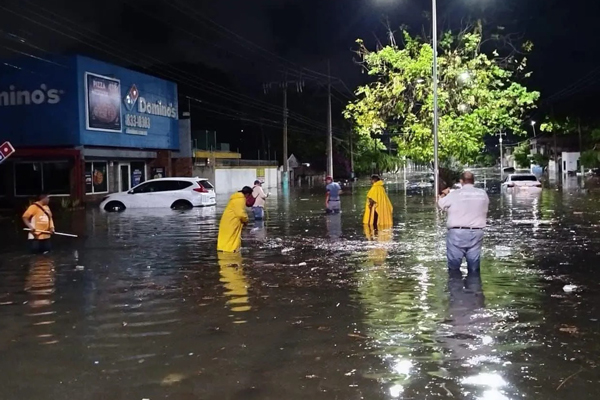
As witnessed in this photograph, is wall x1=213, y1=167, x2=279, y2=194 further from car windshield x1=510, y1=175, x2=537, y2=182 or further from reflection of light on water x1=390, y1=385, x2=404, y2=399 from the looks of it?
reflection of light on water x1=390, y1=385, x2=404, y2=399

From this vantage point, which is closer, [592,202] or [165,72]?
[592,202]

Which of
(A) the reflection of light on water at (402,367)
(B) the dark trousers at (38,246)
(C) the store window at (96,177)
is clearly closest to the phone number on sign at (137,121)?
(C) the store window at (96,177)

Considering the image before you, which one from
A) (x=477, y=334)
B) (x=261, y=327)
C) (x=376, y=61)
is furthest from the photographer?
(x=376, y=61)

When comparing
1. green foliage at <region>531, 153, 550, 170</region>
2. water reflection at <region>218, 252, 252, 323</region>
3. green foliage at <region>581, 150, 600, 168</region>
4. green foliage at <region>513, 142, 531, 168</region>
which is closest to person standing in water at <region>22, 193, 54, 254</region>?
water reflection at <region>218, 252, 252, 323</region>

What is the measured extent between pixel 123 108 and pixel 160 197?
27.5 ft

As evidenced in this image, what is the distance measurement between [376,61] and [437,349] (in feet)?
80.7

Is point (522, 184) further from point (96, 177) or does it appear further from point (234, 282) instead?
point (234, 282)

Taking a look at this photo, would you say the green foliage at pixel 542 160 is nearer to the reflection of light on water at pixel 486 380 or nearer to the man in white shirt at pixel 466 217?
the man in white shirt at pixel 466 217

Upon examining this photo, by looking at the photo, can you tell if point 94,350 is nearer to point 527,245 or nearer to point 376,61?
point 527,245

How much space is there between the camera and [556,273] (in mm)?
11906

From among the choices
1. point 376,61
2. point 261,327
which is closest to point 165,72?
point 376,61

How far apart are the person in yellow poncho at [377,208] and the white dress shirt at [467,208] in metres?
9.73


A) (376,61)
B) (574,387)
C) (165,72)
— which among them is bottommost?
(574,387)

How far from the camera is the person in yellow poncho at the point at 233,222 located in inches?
588
